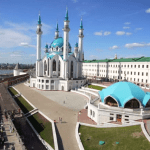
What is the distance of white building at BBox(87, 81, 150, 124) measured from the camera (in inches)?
758

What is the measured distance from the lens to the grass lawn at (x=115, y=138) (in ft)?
44.0

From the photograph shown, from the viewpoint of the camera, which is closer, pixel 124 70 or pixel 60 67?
pixel 60 67

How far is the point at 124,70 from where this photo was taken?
5238cm

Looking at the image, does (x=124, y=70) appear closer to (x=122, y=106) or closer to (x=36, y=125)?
(x=122, y=106)

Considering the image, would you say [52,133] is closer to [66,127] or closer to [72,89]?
[66,127]

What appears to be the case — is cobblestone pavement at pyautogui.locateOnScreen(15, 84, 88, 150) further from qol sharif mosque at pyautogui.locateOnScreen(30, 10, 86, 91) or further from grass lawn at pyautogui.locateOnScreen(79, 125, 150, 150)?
qol sharif mosque at pyautogui.locateOnScreen(30, 10, 86, 91)

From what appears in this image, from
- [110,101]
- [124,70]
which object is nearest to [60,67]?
[124,70]

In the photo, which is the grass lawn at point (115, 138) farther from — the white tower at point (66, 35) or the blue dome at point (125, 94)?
the white tower at point (66, 35)

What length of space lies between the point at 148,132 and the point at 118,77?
42.0 metres

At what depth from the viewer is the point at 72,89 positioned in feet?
145

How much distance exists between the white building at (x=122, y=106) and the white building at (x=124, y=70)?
30.8 feet

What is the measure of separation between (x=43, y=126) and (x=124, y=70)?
134ft

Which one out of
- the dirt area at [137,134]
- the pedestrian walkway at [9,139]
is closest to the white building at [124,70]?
the dirt area at [137,134]

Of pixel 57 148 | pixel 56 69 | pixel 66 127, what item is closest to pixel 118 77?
pixel 56 69
